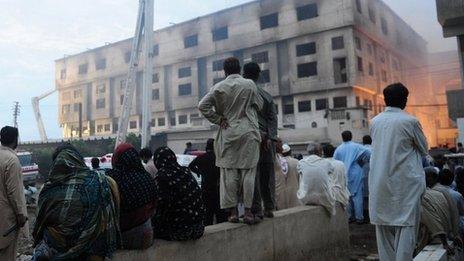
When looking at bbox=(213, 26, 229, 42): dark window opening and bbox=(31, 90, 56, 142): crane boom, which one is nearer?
bbox=(213, 26, 229, 42): dark window opening

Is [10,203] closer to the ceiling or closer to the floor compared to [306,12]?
closer to the floor

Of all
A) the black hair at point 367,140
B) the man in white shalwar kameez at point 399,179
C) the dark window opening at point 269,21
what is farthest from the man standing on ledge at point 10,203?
the dark window opening at point 269,21

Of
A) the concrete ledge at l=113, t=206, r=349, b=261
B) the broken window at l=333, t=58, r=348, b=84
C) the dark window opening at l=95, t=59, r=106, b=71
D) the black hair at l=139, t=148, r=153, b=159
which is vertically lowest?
the concrete ledge at l=113, t=206, r=349, b=261

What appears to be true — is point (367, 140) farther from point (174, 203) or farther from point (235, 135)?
point (174, 203)

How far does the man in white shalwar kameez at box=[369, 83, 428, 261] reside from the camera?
303cm

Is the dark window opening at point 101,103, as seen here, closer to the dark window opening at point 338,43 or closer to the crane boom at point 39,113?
the crane boom at point 39,113

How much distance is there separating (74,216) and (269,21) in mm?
37478

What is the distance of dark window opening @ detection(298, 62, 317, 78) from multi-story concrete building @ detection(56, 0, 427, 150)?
0.29ft

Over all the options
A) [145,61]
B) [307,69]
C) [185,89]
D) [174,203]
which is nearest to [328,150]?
[174,203]

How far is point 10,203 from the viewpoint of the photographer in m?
3.68

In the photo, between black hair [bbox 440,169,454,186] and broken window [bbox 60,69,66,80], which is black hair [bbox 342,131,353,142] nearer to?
black hair [bbox 440,169,454,186]

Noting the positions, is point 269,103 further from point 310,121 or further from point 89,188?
point 310,121

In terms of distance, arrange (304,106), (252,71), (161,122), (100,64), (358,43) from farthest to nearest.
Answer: (100,64)
(161,122)
(304,106)
(358,43)
(252,71)

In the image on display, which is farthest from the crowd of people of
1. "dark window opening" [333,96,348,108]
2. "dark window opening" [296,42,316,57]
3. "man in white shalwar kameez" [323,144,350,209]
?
"dark window opening" [296,42,316,57]
